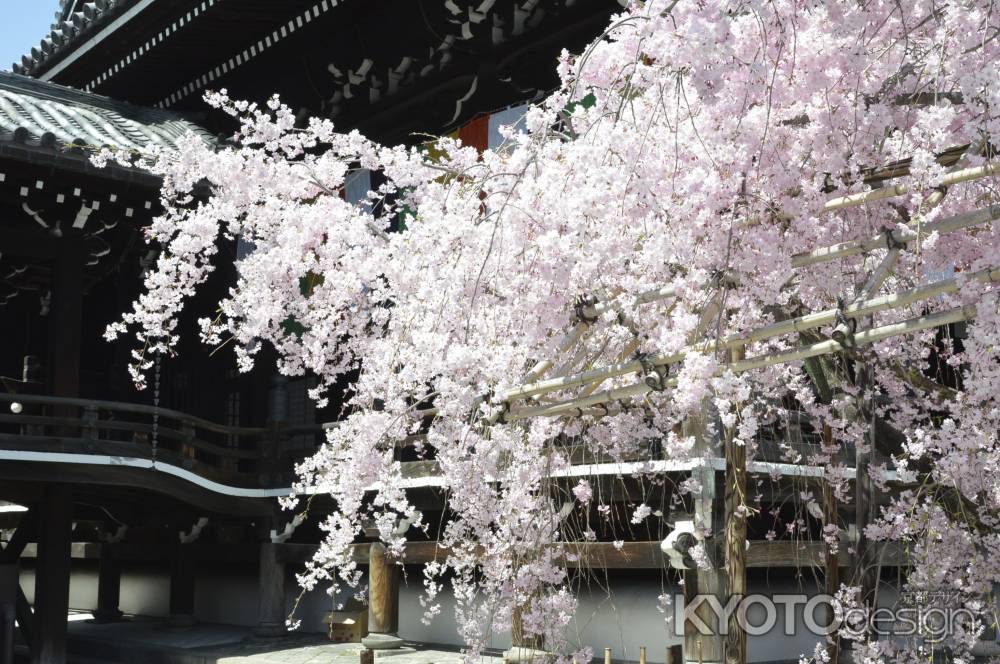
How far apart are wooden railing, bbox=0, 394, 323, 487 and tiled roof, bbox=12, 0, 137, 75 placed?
15.1ft

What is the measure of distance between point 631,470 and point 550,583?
→ 1.80m

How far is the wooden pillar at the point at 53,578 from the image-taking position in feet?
35.3

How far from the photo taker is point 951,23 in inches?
150

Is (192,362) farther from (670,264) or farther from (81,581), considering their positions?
(670,264)

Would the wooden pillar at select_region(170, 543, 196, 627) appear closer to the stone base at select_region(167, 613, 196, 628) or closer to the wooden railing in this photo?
the stone base at select_region(167, 613, 196, 628)

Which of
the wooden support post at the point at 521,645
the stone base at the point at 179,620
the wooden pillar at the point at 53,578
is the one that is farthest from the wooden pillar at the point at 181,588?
the wooden support post at the point at 521,645

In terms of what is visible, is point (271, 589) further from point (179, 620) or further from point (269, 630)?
point (179, 620)

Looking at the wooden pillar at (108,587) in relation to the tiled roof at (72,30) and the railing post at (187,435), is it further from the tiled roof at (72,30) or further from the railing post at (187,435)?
the tiled roof at (72,30)

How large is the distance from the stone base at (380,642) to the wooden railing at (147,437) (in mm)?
2194

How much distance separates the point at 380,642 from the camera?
10.8 meters

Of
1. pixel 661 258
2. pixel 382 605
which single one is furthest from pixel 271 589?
pixel 661 258

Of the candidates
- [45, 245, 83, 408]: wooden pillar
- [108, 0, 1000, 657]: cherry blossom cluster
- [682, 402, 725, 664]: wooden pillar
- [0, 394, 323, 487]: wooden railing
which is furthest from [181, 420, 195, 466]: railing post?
[682, 402, 725, 664]: wooden pillar

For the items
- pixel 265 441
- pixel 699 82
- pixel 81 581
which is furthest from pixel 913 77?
pixel 81 581

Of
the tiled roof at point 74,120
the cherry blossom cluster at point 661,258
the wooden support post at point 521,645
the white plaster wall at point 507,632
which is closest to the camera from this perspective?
the cherry blossom cluster at point 661,258
